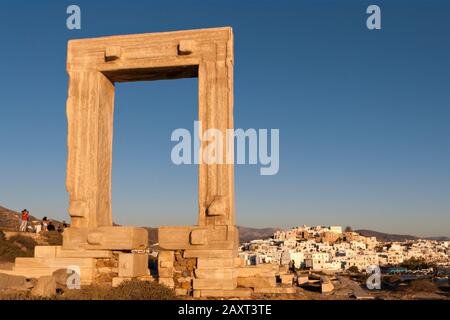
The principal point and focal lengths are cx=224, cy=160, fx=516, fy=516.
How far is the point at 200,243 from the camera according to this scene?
34.3ft

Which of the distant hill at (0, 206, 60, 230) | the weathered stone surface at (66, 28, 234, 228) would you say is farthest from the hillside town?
the weathered stone surface at (66, 28, 234, 228)

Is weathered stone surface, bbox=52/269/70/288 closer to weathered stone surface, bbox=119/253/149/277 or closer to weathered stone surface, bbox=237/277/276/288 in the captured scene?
weathered stone surface, bbox=119/253/149/277

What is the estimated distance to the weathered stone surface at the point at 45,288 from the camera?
8867 mm

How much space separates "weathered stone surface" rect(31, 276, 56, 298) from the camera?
8.87m

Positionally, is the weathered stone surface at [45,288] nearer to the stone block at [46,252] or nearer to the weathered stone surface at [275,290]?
the stone block at [46,252]

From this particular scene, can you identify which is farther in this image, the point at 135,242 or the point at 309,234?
the point at 309,234

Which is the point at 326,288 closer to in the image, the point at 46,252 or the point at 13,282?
the point at 46,252

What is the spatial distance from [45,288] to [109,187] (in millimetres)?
3770

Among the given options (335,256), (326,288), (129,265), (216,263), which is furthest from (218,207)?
(335,256)

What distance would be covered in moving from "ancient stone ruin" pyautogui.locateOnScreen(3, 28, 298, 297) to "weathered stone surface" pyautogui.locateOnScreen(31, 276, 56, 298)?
62.1 inches

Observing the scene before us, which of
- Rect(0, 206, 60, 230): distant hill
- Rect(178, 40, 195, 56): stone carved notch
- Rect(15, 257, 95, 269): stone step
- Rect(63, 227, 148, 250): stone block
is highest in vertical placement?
Rect(178, 40, 195, 56): stone carved notch

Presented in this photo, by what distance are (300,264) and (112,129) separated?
35.4m
